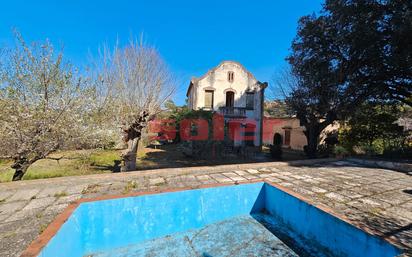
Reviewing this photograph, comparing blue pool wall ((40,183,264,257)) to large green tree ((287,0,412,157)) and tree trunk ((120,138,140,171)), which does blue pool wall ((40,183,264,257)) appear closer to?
tree trunk ((120,138,140,171))

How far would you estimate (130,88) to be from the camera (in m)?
6.65

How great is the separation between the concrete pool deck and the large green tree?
414 centimetres

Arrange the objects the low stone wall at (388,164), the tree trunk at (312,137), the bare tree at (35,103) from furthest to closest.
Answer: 1. the tree trunk at (312,137)
2. the low stone wall at (388,164)
3. the bare tree at (35,103)

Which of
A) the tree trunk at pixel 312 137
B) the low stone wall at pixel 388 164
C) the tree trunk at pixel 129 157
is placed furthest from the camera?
the tree trunk at pixel 312 137

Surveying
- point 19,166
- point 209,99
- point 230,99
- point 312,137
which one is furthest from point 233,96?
point 19,166

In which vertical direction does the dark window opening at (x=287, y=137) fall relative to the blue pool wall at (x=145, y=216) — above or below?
above

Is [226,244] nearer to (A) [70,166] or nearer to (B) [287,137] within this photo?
(A) [70,166]

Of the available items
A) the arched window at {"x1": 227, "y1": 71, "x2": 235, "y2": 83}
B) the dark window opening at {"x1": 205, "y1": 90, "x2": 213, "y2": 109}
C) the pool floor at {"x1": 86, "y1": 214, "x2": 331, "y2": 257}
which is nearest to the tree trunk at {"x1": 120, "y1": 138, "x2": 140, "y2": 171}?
the pool floor at {"x1": 86, "y1": 214, "x2": 331, "y2": 257}

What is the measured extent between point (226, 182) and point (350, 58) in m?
7.85

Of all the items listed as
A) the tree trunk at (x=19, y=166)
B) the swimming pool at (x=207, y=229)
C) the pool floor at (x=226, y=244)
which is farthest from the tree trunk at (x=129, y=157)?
the pool floor at (x=226, y=244)

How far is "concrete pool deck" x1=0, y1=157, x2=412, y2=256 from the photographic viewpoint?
7.59 ft

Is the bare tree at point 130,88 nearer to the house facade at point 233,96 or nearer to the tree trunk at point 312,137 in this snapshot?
the house facade at point 233,96

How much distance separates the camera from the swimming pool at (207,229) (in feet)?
8.31

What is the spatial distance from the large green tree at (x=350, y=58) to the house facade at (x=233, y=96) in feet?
Result: 15.3
